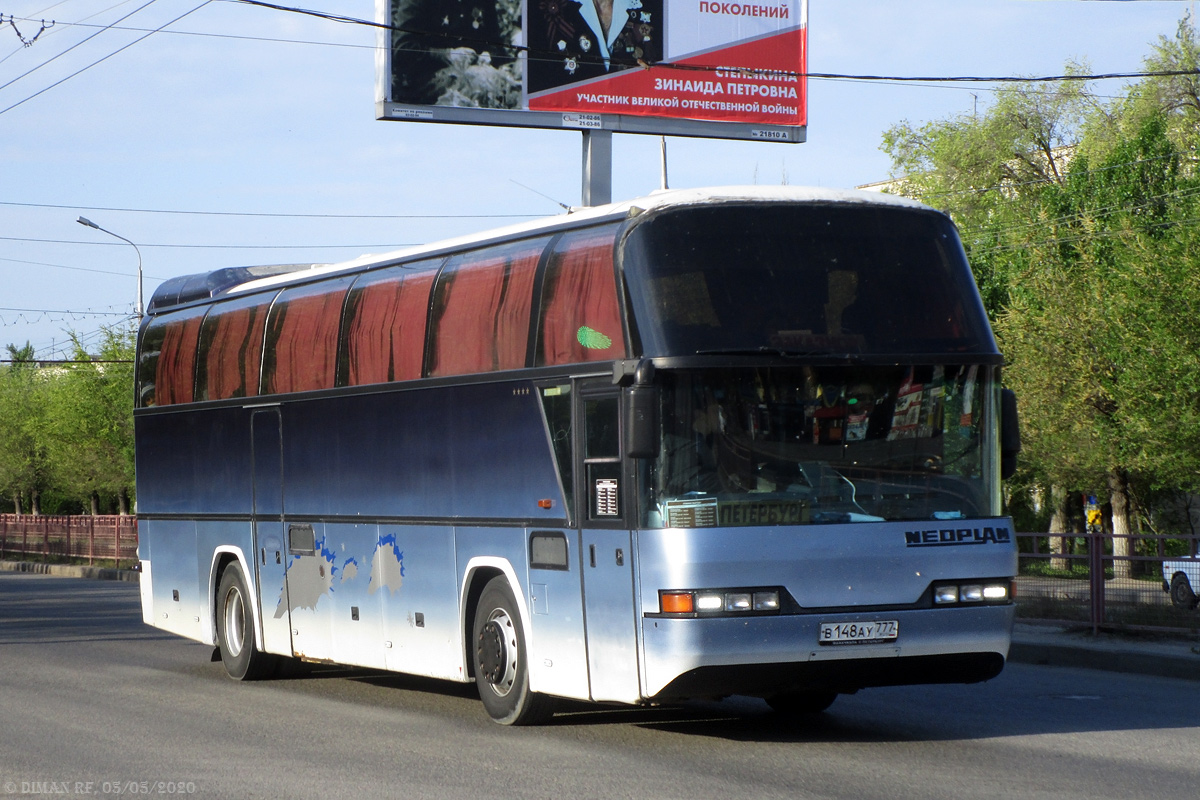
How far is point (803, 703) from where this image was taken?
11.1 meters

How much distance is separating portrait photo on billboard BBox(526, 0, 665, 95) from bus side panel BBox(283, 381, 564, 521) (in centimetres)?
1093

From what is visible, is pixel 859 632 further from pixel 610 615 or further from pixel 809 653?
pixel 610 615

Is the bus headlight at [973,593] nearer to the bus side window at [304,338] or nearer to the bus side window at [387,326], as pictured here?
the bus side window at [387,326]

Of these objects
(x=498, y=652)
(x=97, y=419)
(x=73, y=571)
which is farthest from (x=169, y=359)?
(x=97, y=419)

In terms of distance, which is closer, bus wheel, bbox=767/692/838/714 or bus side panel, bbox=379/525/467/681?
bus wheel, bbox=767/692/838/714

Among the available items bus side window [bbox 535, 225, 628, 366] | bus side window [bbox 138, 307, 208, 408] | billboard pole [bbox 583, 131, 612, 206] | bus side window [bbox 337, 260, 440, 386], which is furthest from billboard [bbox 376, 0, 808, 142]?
bus side window [bbox 535, 225, 628, 366]

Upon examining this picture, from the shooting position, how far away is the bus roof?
9680 mm

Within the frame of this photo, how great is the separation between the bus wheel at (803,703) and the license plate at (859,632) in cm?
184

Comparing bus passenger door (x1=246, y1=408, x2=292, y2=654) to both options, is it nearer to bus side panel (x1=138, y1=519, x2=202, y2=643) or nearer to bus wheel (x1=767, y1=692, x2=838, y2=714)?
A: bus side panel (x1=138, y1=519, x2=202, y2=643)

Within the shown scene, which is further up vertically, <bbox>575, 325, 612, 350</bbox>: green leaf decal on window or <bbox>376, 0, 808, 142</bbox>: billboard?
<bbox>376, 0, 808, 142</bbox>: billboard

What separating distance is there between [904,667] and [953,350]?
1.90m

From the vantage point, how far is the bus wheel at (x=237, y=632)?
1448cm

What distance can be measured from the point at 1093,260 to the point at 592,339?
29025mm

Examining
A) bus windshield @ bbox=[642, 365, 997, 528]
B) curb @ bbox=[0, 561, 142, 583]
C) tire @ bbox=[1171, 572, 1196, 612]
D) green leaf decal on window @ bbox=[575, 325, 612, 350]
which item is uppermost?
green leaf decal on window @ bbox=[575, 325, 612, 350]
